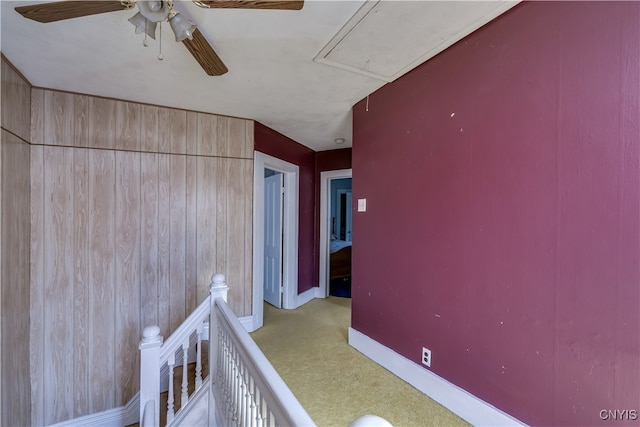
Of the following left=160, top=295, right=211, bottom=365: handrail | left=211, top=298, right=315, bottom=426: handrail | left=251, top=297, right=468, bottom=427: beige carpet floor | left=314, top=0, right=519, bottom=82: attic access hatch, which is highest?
left=314, top=0, right=519, bottom=82: attic access hatch

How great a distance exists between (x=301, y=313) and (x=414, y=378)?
1.99 m

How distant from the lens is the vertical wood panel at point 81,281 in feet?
8.09

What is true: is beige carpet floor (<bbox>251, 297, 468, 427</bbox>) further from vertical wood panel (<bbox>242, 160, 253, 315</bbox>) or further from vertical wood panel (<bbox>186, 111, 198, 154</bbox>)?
vertical wood panel (<bbox>186, 111, 198, 154</bbox>)

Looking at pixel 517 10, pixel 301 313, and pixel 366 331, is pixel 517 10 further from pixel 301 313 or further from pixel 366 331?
Result: pixel 301 313

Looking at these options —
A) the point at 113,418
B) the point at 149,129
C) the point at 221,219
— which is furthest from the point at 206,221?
the point at 113,418

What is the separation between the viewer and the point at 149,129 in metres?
2.74

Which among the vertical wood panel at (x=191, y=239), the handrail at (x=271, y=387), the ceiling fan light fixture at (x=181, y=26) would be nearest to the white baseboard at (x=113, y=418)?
the vertical wood panel at (x=191, y=239)

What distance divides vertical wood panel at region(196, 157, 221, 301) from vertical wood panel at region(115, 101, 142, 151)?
566 mm

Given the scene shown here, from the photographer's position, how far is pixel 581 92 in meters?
1.22

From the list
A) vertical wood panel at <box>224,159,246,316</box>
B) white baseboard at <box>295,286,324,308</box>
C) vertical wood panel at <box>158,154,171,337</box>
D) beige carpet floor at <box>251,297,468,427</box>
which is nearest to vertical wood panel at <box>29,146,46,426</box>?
vertical wood panel at <box>158,154,171,337</box>

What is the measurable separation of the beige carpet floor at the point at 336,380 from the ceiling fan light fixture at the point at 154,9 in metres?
2.22

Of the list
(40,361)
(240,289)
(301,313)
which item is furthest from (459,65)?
(40,361)

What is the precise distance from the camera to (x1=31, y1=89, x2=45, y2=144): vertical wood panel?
7.73 ft

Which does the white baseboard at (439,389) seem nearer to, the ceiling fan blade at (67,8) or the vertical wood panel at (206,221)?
the vertical wood panel at (206,221)
